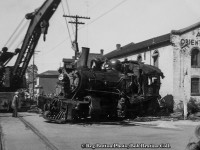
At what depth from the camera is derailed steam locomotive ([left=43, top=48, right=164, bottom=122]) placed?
1566 cm

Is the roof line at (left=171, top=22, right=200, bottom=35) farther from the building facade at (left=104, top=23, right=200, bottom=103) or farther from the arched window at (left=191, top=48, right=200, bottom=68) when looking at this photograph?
the arched window at (left=191, top=48, right=200, bottom=68)

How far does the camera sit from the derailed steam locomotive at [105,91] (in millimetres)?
15656

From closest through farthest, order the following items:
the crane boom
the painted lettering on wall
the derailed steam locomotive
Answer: the derailed steam locomotive < the crane boom < the painted lettering on wall

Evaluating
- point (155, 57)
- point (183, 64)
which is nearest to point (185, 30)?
point (183, 64)

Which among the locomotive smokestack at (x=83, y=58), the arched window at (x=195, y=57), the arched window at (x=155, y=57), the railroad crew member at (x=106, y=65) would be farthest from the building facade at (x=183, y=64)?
the locomotive smokestack at (x=83, y=58)

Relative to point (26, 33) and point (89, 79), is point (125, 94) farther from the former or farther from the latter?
point (26, 33)

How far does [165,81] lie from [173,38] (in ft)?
12.6

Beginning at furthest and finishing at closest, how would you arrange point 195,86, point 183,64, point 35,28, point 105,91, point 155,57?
point 155,57, point 195,86, point 183,64, point 35,28, point 105,91

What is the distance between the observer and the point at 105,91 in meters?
16.6

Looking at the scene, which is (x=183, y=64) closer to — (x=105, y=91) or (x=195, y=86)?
(x=195, y=86)

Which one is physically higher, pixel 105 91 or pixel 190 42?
pixel 190 42

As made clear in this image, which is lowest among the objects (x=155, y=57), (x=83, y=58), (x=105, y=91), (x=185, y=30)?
(x=105, y=91)

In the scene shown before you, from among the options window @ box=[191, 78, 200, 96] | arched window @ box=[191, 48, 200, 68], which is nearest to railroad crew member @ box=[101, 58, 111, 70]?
window @ box=[191, 78, 200, 96]

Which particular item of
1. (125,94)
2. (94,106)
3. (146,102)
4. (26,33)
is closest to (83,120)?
(94,106)
